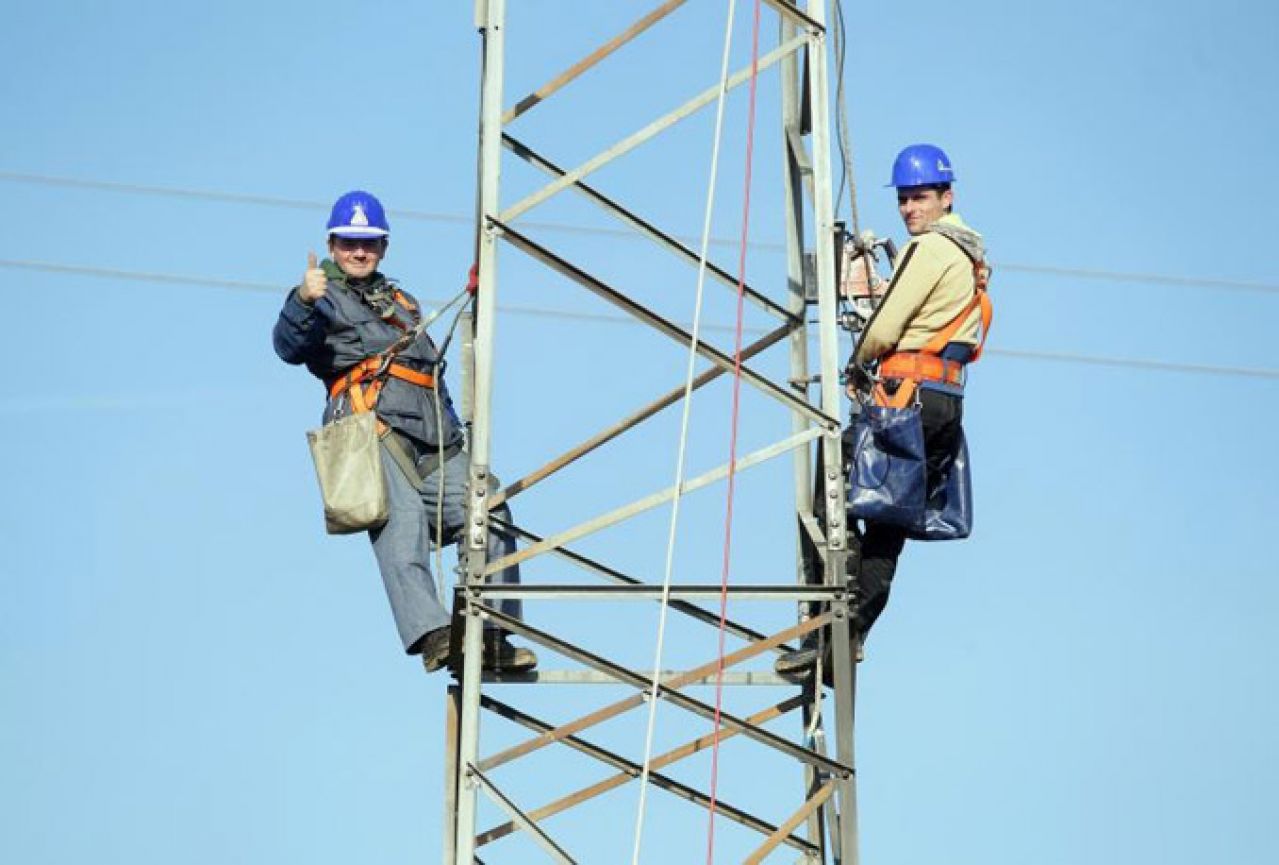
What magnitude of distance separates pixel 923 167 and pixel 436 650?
11.3ft

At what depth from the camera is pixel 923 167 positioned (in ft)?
44.8

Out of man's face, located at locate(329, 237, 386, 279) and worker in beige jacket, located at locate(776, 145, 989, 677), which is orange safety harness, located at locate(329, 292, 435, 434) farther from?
worker in beige jacket, located at locate(776, 145, 989, 677)

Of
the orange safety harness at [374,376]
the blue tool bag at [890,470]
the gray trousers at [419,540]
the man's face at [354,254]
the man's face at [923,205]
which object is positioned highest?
the man's face at [923,205]

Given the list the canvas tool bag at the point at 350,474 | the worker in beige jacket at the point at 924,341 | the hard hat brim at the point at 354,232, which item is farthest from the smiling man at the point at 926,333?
the hard hat brim at the point at 354,232

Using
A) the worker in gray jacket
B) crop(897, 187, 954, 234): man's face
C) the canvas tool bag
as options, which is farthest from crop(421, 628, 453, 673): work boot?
crop(897, 187, 954, 234): man's face

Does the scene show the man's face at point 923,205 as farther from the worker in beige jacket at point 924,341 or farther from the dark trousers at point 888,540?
the dark trousers at point 888,540

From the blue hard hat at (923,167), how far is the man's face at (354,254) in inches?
110

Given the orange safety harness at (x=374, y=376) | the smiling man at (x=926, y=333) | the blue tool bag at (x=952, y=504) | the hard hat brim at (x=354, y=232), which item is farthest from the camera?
the hard hat brim at (x=354, y=232)

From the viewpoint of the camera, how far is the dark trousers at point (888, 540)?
13.4m

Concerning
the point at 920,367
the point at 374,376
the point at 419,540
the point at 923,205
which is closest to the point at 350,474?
the point at 419,540

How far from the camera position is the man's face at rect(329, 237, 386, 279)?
558 inches

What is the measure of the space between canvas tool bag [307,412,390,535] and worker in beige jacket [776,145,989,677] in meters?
2.31

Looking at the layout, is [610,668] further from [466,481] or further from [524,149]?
[524,149]

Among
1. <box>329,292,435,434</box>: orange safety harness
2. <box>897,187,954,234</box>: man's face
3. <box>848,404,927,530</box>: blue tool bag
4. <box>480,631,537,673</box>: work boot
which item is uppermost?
Answer: <box>897,187,954,234</box>: man's face
